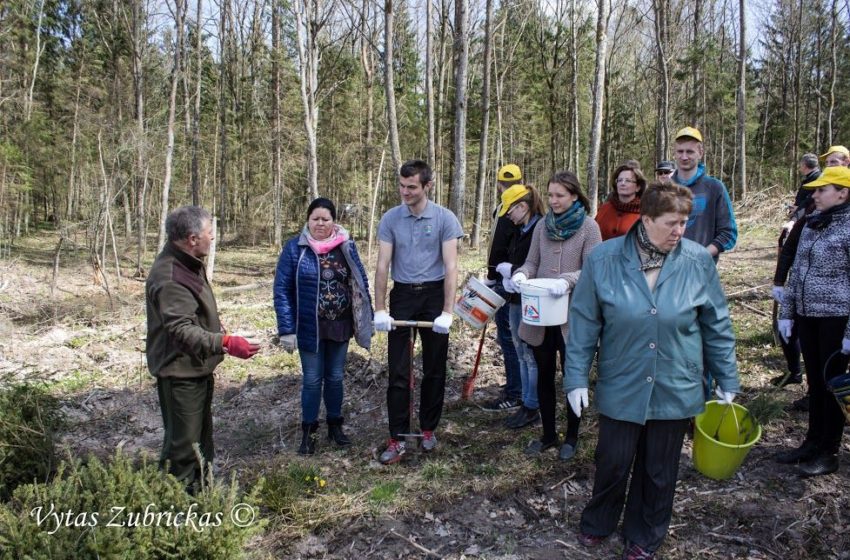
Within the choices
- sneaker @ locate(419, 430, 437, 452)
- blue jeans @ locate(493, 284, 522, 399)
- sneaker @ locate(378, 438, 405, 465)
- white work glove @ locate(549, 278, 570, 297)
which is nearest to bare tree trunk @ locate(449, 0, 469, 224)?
blue jeans @ locate(493, 284, 522, 399)

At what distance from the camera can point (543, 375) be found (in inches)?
155

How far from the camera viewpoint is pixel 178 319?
3018mm

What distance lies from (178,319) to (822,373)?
397 cm

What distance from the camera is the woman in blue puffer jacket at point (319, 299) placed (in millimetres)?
4070

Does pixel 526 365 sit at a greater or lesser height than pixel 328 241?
lesser

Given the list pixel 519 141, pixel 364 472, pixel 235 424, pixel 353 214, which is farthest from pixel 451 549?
pixel 519 141

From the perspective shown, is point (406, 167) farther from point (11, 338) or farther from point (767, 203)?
point (767, 203)

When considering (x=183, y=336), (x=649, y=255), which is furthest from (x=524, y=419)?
(x=183, y=336)

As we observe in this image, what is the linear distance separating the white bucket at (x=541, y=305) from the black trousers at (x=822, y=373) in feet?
5.20

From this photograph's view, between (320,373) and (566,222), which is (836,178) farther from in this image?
(320,373)

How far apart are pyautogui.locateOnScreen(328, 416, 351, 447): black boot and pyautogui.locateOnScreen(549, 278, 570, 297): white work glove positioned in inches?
79.9

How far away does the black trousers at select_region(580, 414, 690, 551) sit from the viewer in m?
2.84

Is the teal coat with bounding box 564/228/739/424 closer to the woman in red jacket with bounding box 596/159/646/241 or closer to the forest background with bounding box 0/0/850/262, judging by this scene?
the woman in red jacket with bounding box 596/159/646/241

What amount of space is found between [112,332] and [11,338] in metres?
1.39
